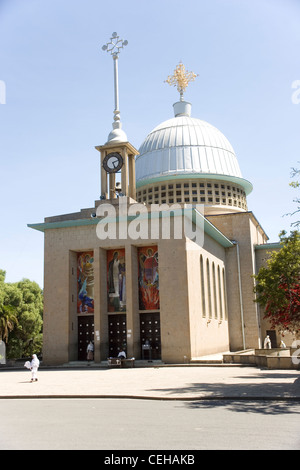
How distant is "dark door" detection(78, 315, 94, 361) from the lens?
29.2 metres

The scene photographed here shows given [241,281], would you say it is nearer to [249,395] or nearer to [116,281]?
[116,281]

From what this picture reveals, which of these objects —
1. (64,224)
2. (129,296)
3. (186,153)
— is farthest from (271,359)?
(186,153)

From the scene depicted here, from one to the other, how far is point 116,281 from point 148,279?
194 centimetres

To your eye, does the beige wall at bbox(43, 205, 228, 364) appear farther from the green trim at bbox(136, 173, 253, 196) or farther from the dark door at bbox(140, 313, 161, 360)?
the green trim at bbox(136, 173, 253, 196)

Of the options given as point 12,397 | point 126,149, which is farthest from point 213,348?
point 12,397

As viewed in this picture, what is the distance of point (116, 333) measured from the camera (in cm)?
2889

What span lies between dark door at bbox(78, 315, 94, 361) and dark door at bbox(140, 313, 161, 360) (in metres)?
3.07

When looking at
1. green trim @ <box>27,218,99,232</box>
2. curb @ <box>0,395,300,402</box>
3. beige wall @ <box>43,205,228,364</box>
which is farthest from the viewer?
green trim @ <box>27,218,99,232</box>

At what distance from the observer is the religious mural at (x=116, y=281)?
28.8 m

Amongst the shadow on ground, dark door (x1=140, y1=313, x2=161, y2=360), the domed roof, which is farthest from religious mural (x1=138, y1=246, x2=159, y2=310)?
the domed roof

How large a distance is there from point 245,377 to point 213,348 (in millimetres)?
13775

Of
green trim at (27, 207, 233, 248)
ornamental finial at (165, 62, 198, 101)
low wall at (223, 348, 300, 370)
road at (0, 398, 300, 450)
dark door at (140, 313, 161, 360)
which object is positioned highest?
ornamental finial at (165, 62, 198, 101)

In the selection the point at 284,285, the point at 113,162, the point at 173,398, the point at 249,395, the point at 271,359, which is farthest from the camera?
the point at 113,162
